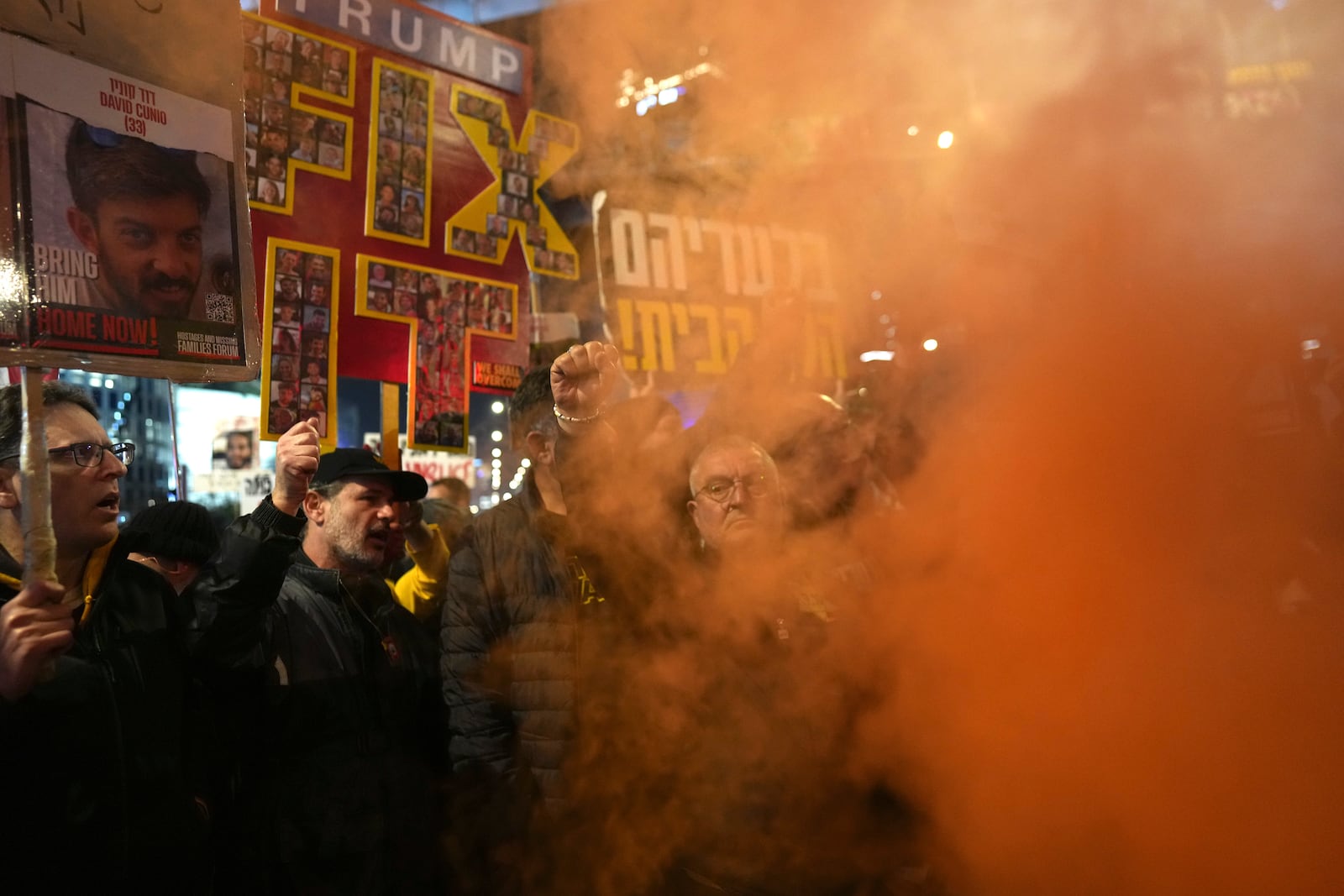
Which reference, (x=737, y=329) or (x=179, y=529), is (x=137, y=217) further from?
(x=737, y=329)

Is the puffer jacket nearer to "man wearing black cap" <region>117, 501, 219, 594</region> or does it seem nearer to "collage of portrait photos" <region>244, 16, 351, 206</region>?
"man wearing black cap" <region>117, 501, 219, 594</region>

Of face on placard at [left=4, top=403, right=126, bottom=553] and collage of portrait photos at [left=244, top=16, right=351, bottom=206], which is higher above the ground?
collage of portrait photos at [left=244, top=16, right=351, bottom=206]

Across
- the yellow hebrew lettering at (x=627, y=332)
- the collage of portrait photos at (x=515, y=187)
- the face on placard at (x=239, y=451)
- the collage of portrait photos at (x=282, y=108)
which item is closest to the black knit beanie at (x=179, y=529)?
the collage of portrait photos at (x=282, y=108)

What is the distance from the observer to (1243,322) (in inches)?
112

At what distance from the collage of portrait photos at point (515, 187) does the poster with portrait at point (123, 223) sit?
1.85 meters

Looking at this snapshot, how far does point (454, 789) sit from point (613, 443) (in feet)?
3.76

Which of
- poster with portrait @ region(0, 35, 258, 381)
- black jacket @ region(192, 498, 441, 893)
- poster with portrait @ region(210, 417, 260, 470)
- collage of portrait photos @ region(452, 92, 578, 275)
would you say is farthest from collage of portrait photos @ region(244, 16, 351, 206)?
poster with portrait @ region(210, 417, 260, 470)

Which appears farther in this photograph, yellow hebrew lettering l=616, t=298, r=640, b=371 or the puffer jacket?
yellow hebrew lettering l=616, t=298, r=640, b=371

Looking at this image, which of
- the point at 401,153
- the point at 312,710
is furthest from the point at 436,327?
the point at 312,710

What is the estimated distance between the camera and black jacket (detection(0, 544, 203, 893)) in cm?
169

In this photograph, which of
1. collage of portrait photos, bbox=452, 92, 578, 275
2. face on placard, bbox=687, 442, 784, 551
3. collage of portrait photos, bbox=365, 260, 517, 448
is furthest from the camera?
collage of portrait photos, bbox=452, 92, 578, 275

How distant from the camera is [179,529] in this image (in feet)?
9.78

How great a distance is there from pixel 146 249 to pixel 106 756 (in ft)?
3.35

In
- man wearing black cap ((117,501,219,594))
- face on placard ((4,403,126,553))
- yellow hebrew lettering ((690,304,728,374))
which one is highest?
yellow hebrew lettering ((690,304,728,374))
